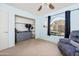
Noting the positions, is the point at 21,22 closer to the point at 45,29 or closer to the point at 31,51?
the point at 45,29

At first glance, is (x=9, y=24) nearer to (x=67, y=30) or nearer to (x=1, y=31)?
(x=1, y=31)

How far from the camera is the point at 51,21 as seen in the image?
22.5 ft

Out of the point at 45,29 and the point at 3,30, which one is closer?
the point at 3,30

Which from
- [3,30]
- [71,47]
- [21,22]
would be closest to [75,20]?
[71,47]

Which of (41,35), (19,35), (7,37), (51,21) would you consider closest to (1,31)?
(7,37)

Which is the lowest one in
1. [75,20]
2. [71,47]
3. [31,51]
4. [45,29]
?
[31,51]

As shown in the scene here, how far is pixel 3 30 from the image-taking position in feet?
13.7

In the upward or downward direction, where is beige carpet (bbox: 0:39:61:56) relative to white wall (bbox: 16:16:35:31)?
downward

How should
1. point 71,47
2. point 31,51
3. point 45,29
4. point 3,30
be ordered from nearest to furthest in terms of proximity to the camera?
1. point 71,47
2. point 31,51
3. point 3,30
4. point 45,29

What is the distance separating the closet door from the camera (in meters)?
4.08

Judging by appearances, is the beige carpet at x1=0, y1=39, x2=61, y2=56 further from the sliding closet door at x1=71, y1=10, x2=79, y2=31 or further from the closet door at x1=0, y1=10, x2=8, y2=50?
the sliding closet door at x1=71, y1=10, x2=79, y2=31

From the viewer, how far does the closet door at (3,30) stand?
4076 mm

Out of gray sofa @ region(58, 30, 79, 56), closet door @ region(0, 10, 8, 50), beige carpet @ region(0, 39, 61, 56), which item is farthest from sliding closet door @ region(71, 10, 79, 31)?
closet door @ region(0, 10, 8, 50)

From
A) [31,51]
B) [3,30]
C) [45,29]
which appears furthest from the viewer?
[45,29]
